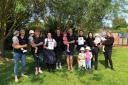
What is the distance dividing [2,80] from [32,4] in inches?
265

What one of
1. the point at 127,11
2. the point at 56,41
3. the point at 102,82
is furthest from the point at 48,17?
the point at 102,82

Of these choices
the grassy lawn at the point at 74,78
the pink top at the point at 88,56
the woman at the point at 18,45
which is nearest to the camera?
the woman at the point at 18,45

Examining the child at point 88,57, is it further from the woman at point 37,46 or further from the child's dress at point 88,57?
the woman at point 37,46

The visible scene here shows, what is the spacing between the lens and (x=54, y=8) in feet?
71.5

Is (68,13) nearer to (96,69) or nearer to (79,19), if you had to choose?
(79,19)

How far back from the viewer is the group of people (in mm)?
15161

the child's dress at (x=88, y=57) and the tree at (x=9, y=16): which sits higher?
the tree at (x=9, y=16)

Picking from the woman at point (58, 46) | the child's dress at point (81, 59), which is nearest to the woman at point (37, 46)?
the woman at point (58, 46)

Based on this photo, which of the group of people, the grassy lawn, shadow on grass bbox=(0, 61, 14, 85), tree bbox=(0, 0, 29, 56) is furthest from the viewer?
tree bbox=(0, 0, 29, 56)

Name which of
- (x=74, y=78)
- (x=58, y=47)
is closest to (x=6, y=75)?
(x=58, y=47)

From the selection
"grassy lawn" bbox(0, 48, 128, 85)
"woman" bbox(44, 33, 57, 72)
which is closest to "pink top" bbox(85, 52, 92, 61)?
"grassy lawn" bbox(0, 48, 128, 85)

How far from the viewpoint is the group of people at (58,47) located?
15.2 m

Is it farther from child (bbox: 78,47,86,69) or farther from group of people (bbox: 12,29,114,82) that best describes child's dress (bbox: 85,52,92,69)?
child (bbox: 78,47,86,69)

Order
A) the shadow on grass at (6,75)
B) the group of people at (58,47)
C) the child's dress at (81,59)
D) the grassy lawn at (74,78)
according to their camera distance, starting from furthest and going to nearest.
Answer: the child's dress at (81,59) → the shadow on grass at (6,75) → the group of people at (58,47) → the grassy lawn at (74,78)
